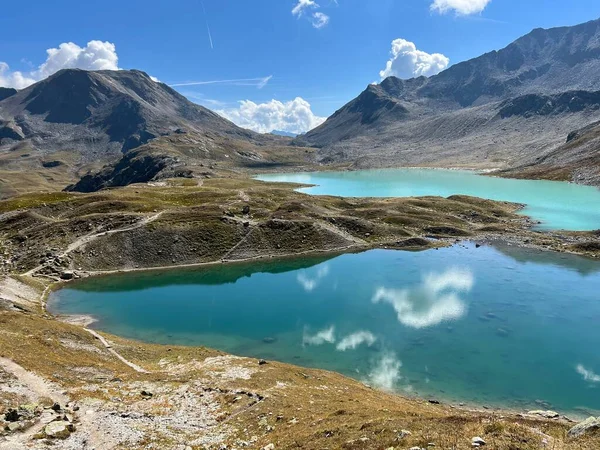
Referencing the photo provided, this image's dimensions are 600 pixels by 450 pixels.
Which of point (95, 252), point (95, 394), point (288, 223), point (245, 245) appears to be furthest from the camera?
point (288, 223)

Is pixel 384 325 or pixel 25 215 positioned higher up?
pixel 25 215

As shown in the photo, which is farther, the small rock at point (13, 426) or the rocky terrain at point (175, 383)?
the small rock at point (13, 426)

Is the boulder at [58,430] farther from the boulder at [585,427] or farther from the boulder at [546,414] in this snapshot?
the boulder at [546,414]

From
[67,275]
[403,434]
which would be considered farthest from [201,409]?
[67,275]

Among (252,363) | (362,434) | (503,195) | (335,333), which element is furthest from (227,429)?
(503,195)

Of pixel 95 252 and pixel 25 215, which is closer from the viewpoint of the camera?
pixel 95 252

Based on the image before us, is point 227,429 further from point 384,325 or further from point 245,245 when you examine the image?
point 245,245

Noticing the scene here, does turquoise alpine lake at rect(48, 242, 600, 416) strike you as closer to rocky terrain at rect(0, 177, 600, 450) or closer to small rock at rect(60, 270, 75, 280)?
small rock at rect(60, 270, 75, 280)

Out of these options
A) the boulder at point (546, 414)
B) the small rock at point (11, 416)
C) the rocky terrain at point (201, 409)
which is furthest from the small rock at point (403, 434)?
the boulder at point (546, 414)
